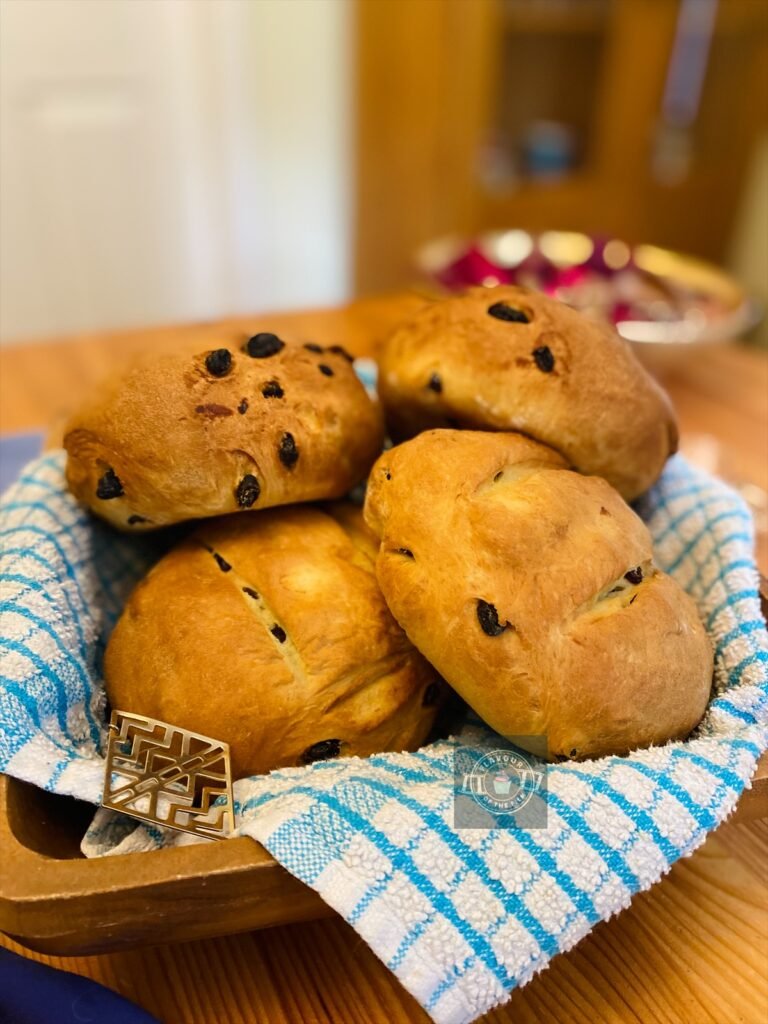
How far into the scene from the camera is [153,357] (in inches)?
25.0

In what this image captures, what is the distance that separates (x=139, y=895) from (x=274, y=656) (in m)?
0.17

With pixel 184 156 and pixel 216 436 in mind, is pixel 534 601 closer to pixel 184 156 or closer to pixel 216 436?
pixel 216 436

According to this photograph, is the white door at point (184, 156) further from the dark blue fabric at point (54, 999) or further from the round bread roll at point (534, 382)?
the dark blue fabric at point (54, 999)

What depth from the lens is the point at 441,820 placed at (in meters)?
0.46

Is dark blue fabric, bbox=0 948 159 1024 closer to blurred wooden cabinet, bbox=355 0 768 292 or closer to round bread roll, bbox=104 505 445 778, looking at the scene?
round bread roll, bbox=104 505 445 778

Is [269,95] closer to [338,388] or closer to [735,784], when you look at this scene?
[338,388]

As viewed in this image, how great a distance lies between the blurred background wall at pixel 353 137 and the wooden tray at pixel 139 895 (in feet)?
5.16

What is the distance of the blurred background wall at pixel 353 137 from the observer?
7.06 feet

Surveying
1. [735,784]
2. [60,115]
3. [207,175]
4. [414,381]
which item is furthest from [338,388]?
[207,175]

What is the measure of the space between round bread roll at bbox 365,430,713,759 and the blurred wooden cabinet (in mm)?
2038

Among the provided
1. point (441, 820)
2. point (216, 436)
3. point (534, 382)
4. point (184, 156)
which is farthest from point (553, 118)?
point (441, 820)

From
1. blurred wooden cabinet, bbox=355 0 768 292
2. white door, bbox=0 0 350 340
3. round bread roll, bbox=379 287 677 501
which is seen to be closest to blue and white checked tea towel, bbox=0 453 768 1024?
round bread roll, bbox=379 287 677 501

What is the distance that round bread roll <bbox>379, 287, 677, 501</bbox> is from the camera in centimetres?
61

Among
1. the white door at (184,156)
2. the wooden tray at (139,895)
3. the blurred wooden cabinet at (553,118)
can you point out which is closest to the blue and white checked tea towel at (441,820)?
the wooden tray at (139,895)
